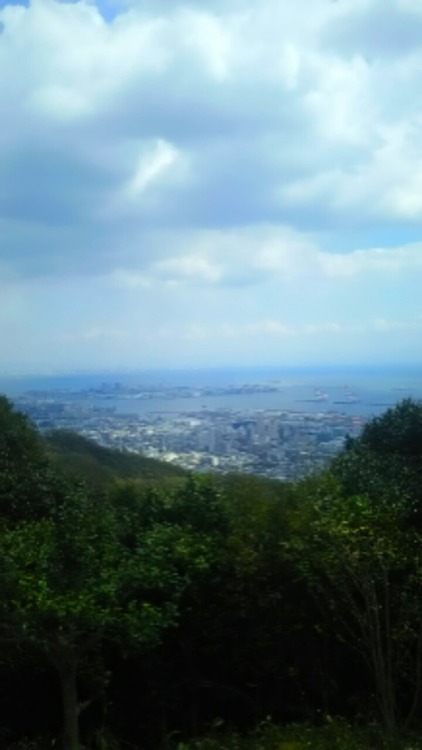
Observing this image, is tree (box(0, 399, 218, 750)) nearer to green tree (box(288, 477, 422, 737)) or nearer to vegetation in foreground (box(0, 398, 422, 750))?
vegetation in foreground (box(0, 398, 422, 750))

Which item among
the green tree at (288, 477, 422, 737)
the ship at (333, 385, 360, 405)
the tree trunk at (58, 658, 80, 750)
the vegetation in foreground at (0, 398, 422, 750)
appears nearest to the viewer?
the vegetation in foreground at (0, 398, 422, 750)

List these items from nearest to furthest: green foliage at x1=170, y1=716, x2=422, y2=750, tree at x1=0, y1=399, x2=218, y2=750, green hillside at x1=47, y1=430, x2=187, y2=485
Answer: green foliage at x1=170, y1=716, x2=422, y2=750
tree at x1=0, y1=399, x2=218, y2=750
green hillside at x1=47, y1=430, x2=187, y2=485

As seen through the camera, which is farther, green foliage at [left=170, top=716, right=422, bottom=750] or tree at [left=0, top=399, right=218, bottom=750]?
tree at [left=0, top=399, right=218, bottom=750]

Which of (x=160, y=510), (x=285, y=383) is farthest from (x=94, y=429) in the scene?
(x=160, y=510)

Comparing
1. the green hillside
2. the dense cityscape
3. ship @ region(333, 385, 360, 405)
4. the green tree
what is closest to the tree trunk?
the green tree

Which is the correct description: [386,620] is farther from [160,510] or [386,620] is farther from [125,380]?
[125,380]

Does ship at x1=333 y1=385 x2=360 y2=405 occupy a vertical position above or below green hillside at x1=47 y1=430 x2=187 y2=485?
above
